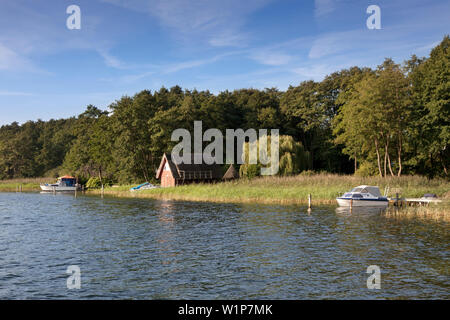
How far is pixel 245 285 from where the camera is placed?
16.6 m

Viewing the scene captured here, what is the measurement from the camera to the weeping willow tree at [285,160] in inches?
2474

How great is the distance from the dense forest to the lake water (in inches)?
1130

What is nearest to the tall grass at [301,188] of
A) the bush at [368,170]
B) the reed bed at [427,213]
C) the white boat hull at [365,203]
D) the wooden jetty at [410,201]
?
the wooden jetty at [410,201]

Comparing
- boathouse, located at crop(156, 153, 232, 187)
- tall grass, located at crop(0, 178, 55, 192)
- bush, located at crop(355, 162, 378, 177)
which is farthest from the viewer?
tall grass, located at crop(0, 178, 55, 192)

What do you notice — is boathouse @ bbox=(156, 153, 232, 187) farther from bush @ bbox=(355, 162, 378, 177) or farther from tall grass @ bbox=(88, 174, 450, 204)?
bush @ bbox=(355, 162, 378, 177)

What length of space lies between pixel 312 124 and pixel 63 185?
57.3 m

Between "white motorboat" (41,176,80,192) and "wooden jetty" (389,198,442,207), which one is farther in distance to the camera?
"white motorboat" (41,176,80,192)

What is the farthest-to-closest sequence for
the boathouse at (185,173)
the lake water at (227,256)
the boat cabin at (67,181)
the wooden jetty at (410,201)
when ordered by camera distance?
the boat cabin at (67,181) → the boathouse at (185,173) → the wooden jetty at (410,201) → the lake water at (227,256)

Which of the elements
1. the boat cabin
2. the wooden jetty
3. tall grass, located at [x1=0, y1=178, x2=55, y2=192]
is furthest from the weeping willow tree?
tall grass, located at [x1=0, y1=178, x2=55, y2=192]

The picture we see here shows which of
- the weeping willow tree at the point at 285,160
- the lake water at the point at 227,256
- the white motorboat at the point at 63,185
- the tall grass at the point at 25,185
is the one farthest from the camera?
the tall grass at the point at 25,185

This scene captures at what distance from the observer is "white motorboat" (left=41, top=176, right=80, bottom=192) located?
282ft

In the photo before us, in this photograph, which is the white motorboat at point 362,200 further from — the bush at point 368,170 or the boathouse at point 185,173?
the boathouse at point 185,173

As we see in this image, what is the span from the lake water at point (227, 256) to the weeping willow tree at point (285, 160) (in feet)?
84.7

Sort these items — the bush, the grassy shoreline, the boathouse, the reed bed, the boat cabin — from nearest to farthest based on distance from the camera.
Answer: the reed bed → the grassy shoreline → the bush → the boathouse → the boat cabin
